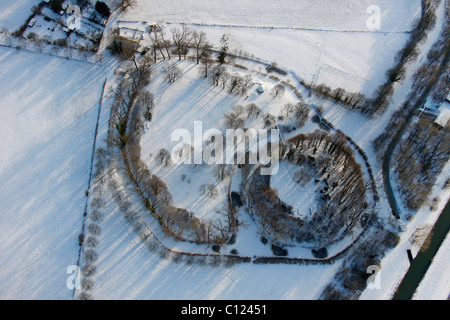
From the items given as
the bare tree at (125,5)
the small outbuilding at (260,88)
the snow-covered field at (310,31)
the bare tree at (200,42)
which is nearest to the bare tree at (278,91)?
the small outbuilding at (260,88)

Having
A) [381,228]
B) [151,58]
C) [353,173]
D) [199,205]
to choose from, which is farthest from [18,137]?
Result: [381,228]

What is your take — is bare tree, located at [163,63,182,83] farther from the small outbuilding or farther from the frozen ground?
the small outbuilding

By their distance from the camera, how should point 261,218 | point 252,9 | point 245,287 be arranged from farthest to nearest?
1. point 252,9
2. point 261,218
3. point 245,287

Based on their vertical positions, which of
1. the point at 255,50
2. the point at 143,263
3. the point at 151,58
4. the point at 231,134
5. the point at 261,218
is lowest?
the point at 143,263

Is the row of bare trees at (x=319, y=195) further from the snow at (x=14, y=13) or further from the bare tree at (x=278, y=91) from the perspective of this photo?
the snow at (x=14, y=13)

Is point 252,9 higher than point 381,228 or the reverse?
higher

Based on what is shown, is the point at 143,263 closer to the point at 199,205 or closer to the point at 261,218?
the point at 199,205

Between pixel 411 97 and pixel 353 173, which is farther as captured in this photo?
pixel 411 97

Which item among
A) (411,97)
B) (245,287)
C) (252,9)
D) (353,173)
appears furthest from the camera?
(252,9)
